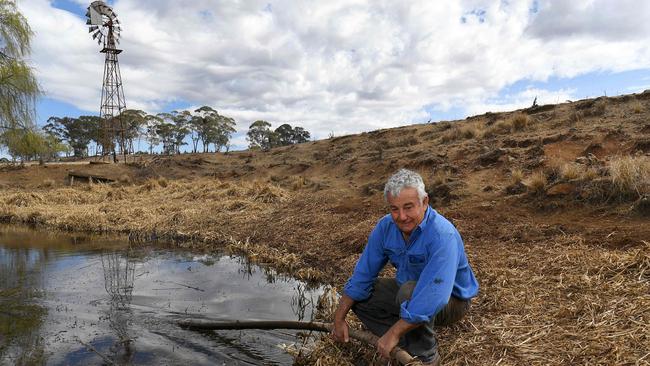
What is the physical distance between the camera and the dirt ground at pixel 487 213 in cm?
360

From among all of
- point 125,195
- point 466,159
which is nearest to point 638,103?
point 466,159

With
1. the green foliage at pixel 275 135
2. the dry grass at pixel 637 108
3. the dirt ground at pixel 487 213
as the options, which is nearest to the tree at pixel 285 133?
the green foliage at pixel 275 135

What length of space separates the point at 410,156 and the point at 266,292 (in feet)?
31.5

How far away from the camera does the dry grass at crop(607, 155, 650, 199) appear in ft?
22.8

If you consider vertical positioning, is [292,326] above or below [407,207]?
below

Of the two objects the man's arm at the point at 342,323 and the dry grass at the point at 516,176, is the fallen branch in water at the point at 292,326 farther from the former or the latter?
the dry grass at the point at 516,176

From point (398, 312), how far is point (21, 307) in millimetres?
5003

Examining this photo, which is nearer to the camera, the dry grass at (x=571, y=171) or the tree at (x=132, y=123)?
the dry grass at (x=571, y=171)

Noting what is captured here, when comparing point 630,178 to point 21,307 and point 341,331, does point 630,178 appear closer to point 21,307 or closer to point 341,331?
point 341,331

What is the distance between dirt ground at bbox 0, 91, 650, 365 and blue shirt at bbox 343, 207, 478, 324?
1.77ft

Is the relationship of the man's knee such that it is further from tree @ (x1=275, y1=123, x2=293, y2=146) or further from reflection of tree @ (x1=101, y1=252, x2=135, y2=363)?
tree @ (x1=275, y1=123, x2=293, y2=146)

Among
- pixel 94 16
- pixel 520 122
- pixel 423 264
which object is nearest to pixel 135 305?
pixel 423 264

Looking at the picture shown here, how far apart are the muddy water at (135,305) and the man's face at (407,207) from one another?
6.74 feet

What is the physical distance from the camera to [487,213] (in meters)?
8.38
